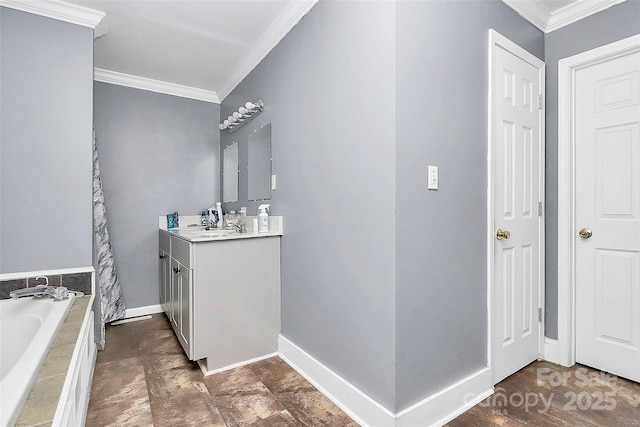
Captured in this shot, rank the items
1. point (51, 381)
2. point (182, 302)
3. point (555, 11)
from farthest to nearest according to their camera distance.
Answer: point (182, 302) < point (555, 11) < point (51, 381)

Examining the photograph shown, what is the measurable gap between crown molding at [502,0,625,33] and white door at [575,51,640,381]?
0.33m

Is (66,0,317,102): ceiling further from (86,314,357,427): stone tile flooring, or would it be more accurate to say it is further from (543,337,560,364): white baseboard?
(543,337,560,364): white baseboard

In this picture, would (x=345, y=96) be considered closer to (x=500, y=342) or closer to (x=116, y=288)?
(x=500, y=342)

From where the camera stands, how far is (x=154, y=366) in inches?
82.8

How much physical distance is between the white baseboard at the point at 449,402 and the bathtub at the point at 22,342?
1326 millimetres

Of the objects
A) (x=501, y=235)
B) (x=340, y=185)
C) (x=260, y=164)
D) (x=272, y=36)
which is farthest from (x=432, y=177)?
(x=272, y=36)

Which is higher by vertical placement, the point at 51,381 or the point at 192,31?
the point at 192,31

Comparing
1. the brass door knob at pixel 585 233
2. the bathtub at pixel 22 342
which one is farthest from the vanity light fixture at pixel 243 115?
the brass door knob at pixel 585 233

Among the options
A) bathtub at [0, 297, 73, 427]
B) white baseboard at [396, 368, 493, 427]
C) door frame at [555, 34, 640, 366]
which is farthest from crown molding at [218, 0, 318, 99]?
white baseboard at [396, 368, 493, 427]

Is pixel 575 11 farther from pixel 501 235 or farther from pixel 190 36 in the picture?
pixel 190 36

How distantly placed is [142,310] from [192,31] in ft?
8.37

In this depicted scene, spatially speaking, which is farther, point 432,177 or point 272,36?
point 272,36

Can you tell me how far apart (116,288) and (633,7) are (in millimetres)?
4197

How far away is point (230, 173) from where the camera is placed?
10.8ft
